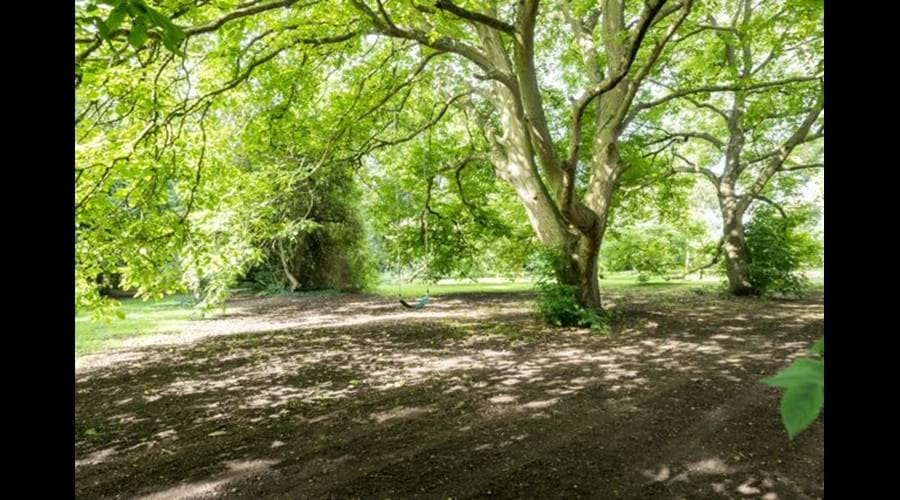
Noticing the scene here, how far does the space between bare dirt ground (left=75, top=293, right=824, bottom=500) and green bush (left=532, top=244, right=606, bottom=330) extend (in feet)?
2.55

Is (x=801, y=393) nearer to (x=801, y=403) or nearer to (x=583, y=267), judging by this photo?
(x=801, y=403)

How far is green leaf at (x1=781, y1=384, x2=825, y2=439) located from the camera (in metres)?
0.63

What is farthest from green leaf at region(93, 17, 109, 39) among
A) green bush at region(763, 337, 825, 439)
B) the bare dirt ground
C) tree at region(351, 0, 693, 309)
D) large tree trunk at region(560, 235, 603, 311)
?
large tree trunk at region(560, 235, 603, 311)

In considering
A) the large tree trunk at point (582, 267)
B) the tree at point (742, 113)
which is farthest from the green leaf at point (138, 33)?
the tree at point (742, 113)

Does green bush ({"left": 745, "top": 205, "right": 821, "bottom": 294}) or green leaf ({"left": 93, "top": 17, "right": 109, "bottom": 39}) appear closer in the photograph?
green leaf ({"left": 93, "top": 17, "right": 109, "bottom": 39})

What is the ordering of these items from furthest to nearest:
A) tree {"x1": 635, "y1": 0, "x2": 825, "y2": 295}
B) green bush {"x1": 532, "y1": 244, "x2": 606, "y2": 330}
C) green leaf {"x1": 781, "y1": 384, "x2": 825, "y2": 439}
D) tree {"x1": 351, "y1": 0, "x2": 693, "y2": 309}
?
tree {"x1": 635, "y1": 0, "x2": 825, "y2": 295} < green bush {"x1": 532, "y1": 244, "x2": 606, "y2": 330} < tree {"x1": 351, "y1": 0, "x2": 693, "y2": 309} < green leaf {"x1": 781, "y1": 384, "x2": 825, "y2": 439}

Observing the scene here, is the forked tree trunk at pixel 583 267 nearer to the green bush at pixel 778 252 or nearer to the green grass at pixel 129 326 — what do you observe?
the green bush at pixel 778 252

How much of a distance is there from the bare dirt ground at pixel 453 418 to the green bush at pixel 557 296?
778mm

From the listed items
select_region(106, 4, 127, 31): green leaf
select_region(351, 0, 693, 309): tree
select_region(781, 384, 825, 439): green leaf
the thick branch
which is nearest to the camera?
select_region(781, 384, 825, 439): green leaf

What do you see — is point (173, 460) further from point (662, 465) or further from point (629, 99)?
point (629, 99)

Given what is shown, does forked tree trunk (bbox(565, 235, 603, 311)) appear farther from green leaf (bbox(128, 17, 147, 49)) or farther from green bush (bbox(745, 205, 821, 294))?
Answer: green leaf (bbox(128, 17, 147, 49))

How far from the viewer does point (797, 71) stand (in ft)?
50.8

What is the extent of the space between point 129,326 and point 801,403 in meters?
16.6

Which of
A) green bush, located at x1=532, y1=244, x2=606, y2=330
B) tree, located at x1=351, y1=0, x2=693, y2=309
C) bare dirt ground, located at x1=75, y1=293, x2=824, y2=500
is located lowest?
bare dirt ground, located at x1=75, y1=293, x2=824, y2=500
